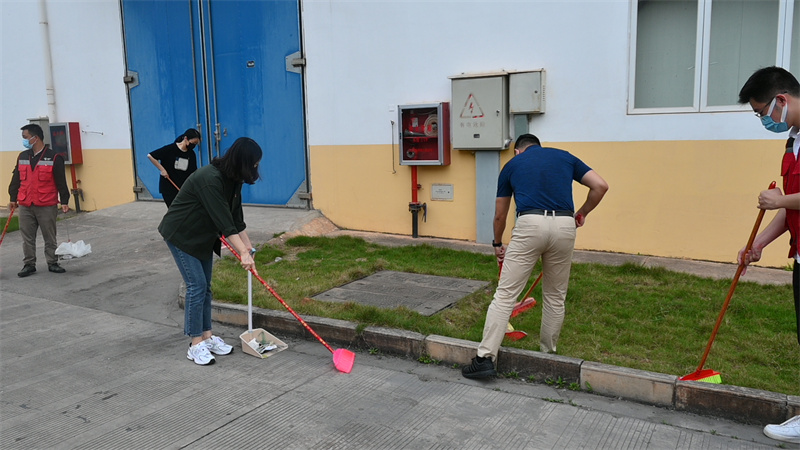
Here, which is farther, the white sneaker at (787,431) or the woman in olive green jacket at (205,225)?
the woman in olive green jacket at (205,225)

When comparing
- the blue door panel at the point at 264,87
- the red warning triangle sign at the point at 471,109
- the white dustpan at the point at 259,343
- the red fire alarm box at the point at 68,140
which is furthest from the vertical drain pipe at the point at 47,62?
the white dustpan at the point at 259,343

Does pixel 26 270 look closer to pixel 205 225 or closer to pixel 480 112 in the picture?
pixel 205 225

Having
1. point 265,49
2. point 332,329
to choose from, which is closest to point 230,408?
point 332,329

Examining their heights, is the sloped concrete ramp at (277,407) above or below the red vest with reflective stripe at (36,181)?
below

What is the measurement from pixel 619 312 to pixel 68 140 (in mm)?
11503

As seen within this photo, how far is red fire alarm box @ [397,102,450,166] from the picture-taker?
28.8 feet

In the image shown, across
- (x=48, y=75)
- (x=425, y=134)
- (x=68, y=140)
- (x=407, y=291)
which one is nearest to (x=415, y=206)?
(x=425, y=134)

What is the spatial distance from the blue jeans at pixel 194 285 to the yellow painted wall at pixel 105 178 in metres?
8.43

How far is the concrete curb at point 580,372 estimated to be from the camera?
3881 mm

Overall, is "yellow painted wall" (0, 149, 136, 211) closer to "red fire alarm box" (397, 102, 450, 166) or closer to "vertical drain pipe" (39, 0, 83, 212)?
"vertical drain pipe" (39, 0, 83, 212)

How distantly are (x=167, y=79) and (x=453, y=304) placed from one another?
8.30m

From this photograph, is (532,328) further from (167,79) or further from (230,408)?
(167,79)

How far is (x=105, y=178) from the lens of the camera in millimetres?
13039

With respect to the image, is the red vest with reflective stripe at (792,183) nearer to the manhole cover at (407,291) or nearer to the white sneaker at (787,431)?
the white sneaker at (787,431)
